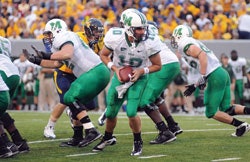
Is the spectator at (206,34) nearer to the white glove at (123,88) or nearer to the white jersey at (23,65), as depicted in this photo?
the white jersey at (23,65)

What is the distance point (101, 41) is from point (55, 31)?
1134 millimetres

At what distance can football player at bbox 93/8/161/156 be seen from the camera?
8477 mm

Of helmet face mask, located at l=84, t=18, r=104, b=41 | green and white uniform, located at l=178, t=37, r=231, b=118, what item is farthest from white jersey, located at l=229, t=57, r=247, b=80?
helmet face mask, located at l=84, t=18, r=104, b=41

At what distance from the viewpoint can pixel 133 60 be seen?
8.70 m

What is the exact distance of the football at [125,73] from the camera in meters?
8.52

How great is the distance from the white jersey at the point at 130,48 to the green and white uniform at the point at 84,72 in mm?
428

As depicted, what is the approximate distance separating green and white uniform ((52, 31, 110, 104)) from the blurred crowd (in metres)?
8.07

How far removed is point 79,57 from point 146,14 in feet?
31.9

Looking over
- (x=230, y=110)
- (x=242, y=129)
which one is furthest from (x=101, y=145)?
(x=230, y=110)

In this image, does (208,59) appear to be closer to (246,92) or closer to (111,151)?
(111,151)

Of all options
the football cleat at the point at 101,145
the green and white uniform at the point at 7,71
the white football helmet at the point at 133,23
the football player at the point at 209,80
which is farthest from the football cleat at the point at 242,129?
the green and white uniform at the point at 7,71

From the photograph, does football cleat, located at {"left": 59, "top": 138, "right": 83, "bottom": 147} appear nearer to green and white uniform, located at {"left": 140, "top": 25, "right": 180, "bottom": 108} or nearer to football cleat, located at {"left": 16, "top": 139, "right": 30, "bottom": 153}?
football cleat, located at {"left": 16, "top": 139, "right": 30, "bottom": 153}

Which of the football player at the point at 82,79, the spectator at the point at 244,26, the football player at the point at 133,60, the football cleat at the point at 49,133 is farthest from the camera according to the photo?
the spectator at the point at 244,26

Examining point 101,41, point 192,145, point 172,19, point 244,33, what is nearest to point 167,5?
point 172,19
